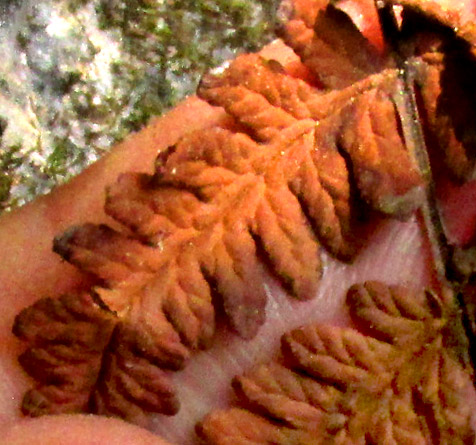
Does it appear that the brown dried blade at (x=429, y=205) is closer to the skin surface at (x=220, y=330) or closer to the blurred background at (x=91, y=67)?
the skin surface at (x=220, y=330)

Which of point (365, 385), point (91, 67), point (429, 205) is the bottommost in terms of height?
point (365, 385)

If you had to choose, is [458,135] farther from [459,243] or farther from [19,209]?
[19,209]

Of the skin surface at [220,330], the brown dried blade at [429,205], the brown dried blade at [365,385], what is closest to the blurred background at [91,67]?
the skin surface at [220,330]

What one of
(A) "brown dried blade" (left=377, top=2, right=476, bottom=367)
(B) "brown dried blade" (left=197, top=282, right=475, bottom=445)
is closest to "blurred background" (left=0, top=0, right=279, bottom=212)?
(A) "brown dried blade" (left=377, top=2, right=476, bottom=367)

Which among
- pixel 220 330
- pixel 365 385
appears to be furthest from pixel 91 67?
pixel 365 385

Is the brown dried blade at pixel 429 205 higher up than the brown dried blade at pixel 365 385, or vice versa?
the brown dried blade at pixel 429 205

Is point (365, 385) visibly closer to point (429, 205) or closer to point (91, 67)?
point (429, 205)
